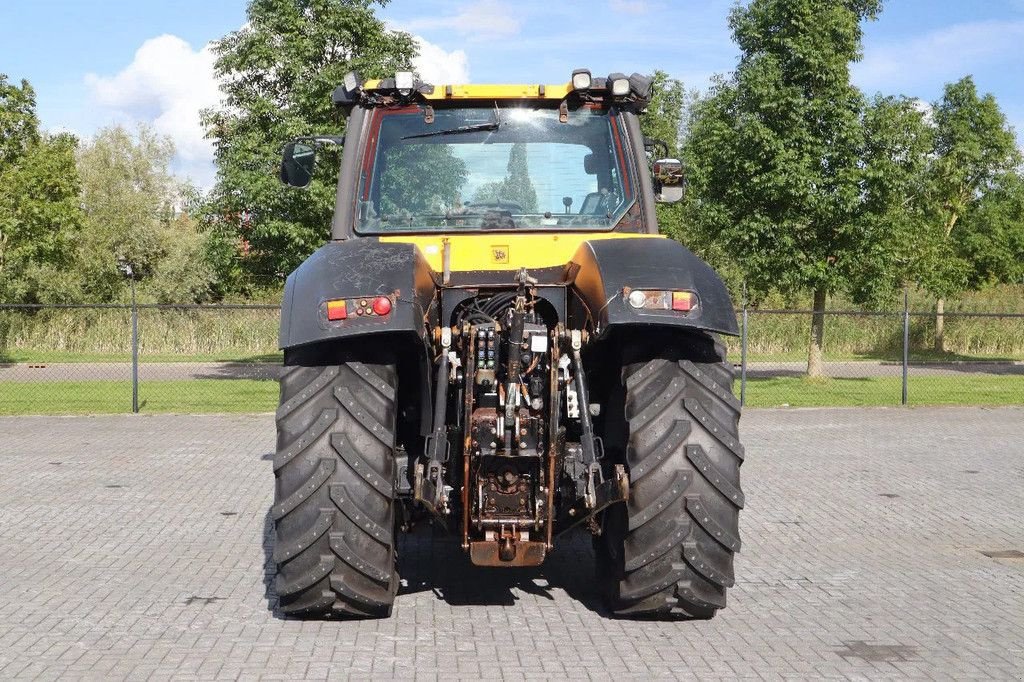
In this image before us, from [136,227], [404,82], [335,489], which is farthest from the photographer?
[136,227]

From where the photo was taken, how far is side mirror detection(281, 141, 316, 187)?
750 centimetres

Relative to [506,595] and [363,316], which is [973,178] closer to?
[506,595]

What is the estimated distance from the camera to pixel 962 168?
109 feet

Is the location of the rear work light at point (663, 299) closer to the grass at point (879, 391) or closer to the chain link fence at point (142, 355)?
the grass at point (879, 391)

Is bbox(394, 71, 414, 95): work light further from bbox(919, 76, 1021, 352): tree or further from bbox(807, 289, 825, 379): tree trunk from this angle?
bbox(919, 76, 1021, 352): tree

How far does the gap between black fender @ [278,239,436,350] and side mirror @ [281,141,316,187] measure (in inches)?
65.7

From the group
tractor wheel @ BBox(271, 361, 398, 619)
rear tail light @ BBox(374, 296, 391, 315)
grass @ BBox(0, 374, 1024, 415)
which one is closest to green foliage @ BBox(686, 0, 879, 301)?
grass @ BBox(0, 374, 1024, 415)

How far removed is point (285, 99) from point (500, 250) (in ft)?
46.7

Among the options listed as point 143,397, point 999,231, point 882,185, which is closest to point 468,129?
point 143,397

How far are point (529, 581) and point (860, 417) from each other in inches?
473

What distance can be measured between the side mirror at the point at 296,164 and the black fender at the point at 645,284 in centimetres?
229

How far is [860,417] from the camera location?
713 inches

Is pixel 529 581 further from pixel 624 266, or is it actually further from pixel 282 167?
pixel 282 167

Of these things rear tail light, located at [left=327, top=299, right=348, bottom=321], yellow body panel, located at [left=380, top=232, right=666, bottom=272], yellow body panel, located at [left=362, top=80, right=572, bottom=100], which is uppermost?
yellow body panel, located at [left=362, top=80, right=572, bottom=100]
